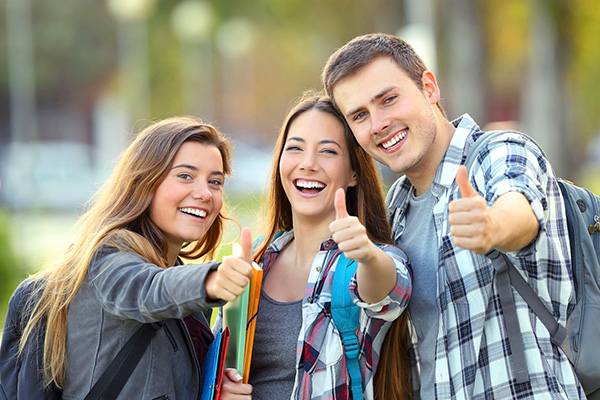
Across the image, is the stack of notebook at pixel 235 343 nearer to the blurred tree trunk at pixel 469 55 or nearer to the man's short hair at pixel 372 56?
the man's short hair at pixel 372 56

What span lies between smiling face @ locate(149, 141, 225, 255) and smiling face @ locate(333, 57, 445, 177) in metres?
0.72

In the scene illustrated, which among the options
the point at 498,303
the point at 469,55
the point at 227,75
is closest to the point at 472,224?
the point at 498,303

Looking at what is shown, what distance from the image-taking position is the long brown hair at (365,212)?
11.0 ft

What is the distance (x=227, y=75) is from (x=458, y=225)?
5694 cm

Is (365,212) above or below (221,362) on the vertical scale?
above

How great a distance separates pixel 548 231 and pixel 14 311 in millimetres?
2299

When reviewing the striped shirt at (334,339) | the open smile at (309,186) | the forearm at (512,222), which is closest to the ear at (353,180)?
the open smile at (309,186)

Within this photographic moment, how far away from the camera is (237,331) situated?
10.6 ft

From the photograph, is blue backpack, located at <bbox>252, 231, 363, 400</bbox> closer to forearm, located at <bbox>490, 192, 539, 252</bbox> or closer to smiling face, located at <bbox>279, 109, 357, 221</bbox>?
smiling face, located at <bbox>279, 109, 357, 221</bbox>

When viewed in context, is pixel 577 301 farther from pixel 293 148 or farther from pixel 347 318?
pixel 293 148

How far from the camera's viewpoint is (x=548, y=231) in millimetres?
3012

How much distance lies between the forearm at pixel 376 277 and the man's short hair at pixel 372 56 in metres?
0.94

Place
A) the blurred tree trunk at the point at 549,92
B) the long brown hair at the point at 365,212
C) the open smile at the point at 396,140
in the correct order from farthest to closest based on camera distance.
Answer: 1. the blurred tree trunk at the point at 549,92
2. the open smile at the point at 396,140
3. the long brown hair at the point at 365,212

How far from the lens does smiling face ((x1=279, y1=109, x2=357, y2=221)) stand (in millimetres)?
3656
